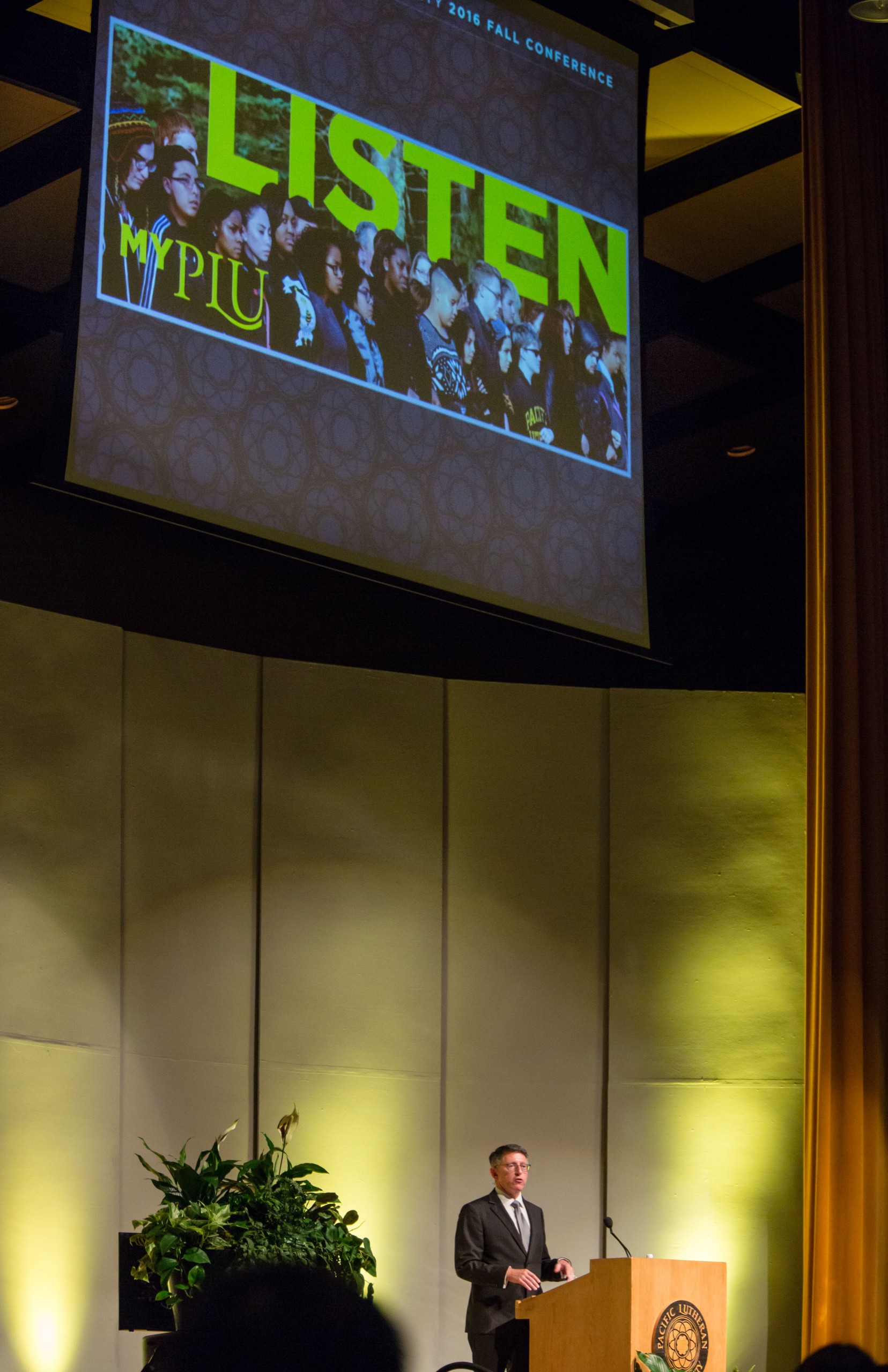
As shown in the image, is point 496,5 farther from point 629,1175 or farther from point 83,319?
point 629,1175

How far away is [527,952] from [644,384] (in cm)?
258

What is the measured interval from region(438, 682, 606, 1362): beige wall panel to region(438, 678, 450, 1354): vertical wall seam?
0.05 feet

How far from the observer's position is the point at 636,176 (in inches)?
224

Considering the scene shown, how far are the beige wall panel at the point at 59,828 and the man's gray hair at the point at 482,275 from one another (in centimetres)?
213

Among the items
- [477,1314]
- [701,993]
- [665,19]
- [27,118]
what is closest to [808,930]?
[701,993]

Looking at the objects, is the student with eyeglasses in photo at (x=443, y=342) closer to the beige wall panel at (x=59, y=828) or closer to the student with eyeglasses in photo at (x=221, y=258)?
the student with eyeglasses in photo at (x=221, y=258)

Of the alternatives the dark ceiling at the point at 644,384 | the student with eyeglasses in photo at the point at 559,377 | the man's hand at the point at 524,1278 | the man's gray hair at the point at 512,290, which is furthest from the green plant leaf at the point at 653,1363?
the man's gray hair at the point at 512,290

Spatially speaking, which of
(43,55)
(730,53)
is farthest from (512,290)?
(43,55)

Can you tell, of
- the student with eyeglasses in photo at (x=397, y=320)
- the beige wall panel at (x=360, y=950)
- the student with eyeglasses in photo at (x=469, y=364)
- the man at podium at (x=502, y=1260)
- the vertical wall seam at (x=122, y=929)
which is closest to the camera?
the student with eyeglasses in photo at (x=397, y=320)

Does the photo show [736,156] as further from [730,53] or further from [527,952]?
[527,952]

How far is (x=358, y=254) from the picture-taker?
15.7 ft

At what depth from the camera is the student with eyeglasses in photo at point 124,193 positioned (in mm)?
4238

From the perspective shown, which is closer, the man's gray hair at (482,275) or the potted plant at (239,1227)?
the potted plant at (239,1227)

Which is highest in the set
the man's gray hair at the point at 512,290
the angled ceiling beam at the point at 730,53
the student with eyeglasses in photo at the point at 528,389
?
the angled ceiling beam at the point at 730,53
